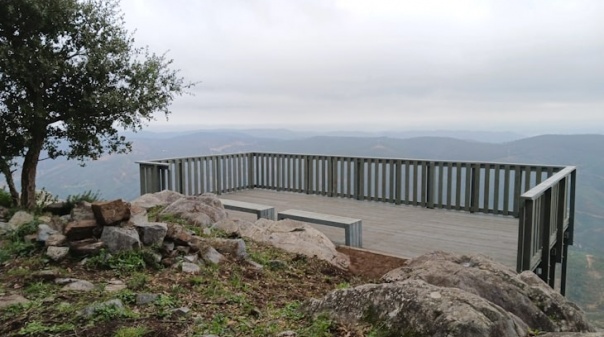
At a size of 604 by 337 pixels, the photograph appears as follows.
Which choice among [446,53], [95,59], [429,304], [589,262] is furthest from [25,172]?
[589,262]

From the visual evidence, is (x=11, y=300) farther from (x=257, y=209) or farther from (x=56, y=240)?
(x=257, y=209)

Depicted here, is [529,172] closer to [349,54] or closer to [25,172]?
[349,54]

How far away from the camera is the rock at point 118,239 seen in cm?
391

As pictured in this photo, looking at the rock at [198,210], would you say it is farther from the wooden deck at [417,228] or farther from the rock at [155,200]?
the wooden deck at [417,228]

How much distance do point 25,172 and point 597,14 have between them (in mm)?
10395

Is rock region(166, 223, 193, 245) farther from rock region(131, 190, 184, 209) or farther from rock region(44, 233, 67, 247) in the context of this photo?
rock region(131, 190, 184, 209)

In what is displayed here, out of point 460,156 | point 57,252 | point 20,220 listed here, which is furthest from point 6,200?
point 460,156

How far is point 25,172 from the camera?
6.21 metres

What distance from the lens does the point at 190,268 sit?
3.79 metres

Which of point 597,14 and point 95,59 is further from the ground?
point 597,14

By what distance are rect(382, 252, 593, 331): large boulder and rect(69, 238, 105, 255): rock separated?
9.13 feet

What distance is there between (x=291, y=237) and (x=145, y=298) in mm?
2619

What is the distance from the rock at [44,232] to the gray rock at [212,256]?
1487 mm

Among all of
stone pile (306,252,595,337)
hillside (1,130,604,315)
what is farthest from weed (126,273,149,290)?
hillside (1,130,604,315)
